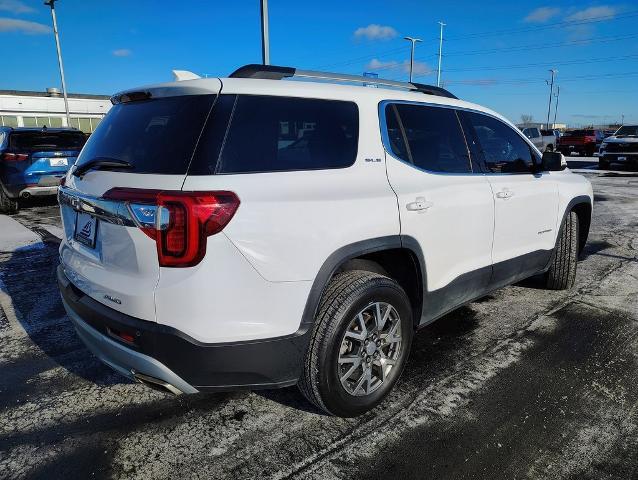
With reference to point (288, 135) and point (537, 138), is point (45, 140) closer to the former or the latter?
point (288, 135)

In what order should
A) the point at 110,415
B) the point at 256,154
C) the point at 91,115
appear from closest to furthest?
the point at 256,154, the point at 110,415, the point at 91,115

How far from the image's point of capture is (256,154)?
213cm

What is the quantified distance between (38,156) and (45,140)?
41 cm

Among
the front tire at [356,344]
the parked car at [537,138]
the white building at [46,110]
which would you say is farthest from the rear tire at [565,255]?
the white building at [46,110]

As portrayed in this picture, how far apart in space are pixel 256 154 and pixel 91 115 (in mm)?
53632

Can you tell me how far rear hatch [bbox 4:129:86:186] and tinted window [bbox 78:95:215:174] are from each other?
7.16 meters

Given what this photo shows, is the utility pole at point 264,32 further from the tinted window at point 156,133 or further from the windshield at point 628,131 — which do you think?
the windshield at point 628,131

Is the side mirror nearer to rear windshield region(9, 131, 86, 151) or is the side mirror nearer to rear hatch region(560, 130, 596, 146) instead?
rear windshield region(9, 131, 86, 151)

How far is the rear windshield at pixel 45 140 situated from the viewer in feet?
28.3

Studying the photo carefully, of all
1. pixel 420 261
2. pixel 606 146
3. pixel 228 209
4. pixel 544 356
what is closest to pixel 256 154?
pixel 228 209

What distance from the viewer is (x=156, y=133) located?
224cm

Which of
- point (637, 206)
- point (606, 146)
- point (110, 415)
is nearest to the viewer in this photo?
point (110, 415)

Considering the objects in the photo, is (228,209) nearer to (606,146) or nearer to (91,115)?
(606,146)

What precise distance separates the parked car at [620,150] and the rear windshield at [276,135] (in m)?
19.2
